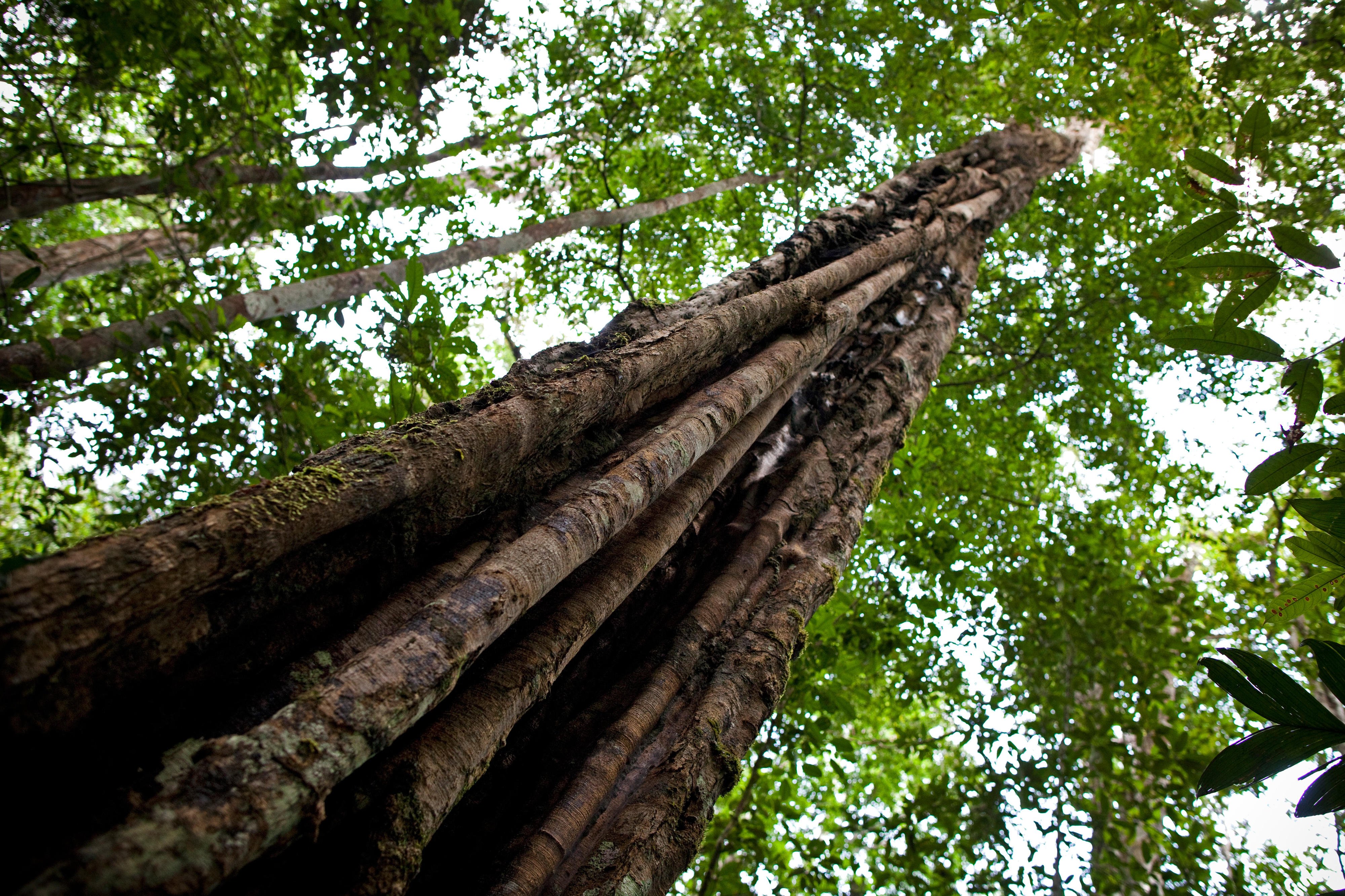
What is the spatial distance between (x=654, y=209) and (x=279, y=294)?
476 cm

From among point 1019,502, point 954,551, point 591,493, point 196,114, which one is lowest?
point 591,493

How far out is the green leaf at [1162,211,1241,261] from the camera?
7.33ft

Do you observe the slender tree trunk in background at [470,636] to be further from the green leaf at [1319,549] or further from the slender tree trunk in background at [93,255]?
the slender tree trunk in background at [93,255]

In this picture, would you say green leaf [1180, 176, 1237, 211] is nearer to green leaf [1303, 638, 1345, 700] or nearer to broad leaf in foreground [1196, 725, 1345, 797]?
green leaf [1303, 638, 1345, 700]

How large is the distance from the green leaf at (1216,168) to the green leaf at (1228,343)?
0.46 meters

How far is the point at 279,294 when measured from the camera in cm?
512

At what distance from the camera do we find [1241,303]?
2.24m

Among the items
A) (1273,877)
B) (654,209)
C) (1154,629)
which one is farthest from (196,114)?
(1273,877)

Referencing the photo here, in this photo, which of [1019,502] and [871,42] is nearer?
[1019,502]

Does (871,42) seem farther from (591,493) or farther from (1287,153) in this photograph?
(591,493)

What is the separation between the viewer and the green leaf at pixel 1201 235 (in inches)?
88.0

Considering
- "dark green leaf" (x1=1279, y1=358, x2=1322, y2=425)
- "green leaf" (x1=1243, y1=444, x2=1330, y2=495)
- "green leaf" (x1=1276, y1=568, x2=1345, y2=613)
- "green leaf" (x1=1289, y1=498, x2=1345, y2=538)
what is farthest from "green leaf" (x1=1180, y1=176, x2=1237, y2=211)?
"green leaf" (x1=1276, y1=568, x2=1345, y2=613)

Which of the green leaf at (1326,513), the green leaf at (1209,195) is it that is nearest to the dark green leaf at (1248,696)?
the green leaf at (1326,513)

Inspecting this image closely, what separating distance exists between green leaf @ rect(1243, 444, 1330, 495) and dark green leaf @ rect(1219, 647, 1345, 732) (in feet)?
2.06
